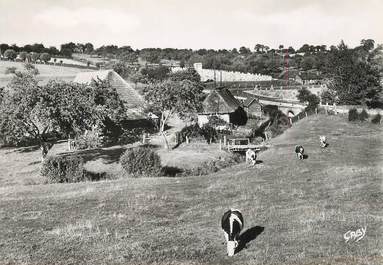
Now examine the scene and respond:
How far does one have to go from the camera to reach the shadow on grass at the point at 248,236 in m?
15.9

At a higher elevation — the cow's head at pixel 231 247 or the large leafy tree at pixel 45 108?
the large leafy tree at pixel 45 108

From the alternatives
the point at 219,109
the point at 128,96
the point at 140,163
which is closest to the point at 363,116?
the point at 219,109

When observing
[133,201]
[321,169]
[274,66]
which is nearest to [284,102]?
[321,169]

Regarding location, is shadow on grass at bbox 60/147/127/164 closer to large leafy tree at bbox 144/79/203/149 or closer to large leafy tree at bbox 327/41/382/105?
large leafy tree at bbox 144/79/203/149

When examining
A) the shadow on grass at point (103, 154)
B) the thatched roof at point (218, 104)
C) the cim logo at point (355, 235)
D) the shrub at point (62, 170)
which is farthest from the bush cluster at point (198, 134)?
the cim logo at point (355, 235)

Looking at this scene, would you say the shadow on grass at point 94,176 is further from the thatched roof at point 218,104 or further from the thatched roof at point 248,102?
the thatched roof at point 248,102

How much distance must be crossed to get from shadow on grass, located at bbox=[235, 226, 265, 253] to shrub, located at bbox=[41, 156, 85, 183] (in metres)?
17.9

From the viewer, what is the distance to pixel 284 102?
253 ft

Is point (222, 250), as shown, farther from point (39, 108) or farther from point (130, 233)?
point (39, 108)

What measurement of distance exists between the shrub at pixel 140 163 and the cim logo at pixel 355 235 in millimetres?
19141

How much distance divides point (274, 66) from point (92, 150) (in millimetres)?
120548

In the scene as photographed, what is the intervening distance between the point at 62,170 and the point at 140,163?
16.9 feet

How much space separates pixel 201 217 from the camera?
20141 millimetres

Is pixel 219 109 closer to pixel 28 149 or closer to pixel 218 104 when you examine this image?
pixel 218 104
